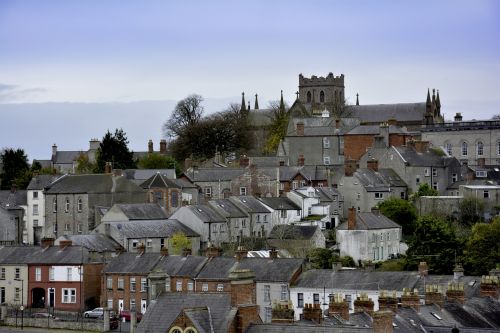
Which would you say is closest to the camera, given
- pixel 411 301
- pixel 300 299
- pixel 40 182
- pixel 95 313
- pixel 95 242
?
pixel 411 301

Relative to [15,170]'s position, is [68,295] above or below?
below

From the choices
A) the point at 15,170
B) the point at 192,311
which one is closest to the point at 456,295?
the point at 192,311

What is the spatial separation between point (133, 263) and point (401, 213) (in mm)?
24661

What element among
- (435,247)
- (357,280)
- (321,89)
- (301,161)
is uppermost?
(321,89)

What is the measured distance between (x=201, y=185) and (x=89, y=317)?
34.5 metres

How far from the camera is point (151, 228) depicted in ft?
285

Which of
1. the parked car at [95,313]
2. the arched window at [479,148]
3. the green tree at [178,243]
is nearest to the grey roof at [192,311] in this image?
the parked car at [95,313]

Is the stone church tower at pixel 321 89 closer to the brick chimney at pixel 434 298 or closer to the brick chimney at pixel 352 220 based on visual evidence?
the brick chimney at pixel 352 220

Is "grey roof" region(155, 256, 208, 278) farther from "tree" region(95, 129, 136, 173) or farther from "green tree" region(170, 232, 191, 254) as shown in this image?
"tree" region(95, 129, 136, 173)

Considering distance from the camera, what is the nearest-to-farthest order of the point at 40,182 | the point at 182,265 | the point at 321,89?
1. the point at 182,265
2. the point at 40,182
3. the point at 321,89

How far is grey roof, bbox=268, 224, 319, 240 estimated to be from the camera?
292 feet

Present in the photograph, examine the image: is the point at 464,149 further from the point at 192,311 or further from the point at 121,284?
the point at 192,311

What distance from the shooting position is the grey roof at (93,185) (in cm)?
9700

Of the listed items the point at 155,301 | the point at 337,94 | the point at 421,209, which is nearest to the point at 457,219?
the point at 421,209
